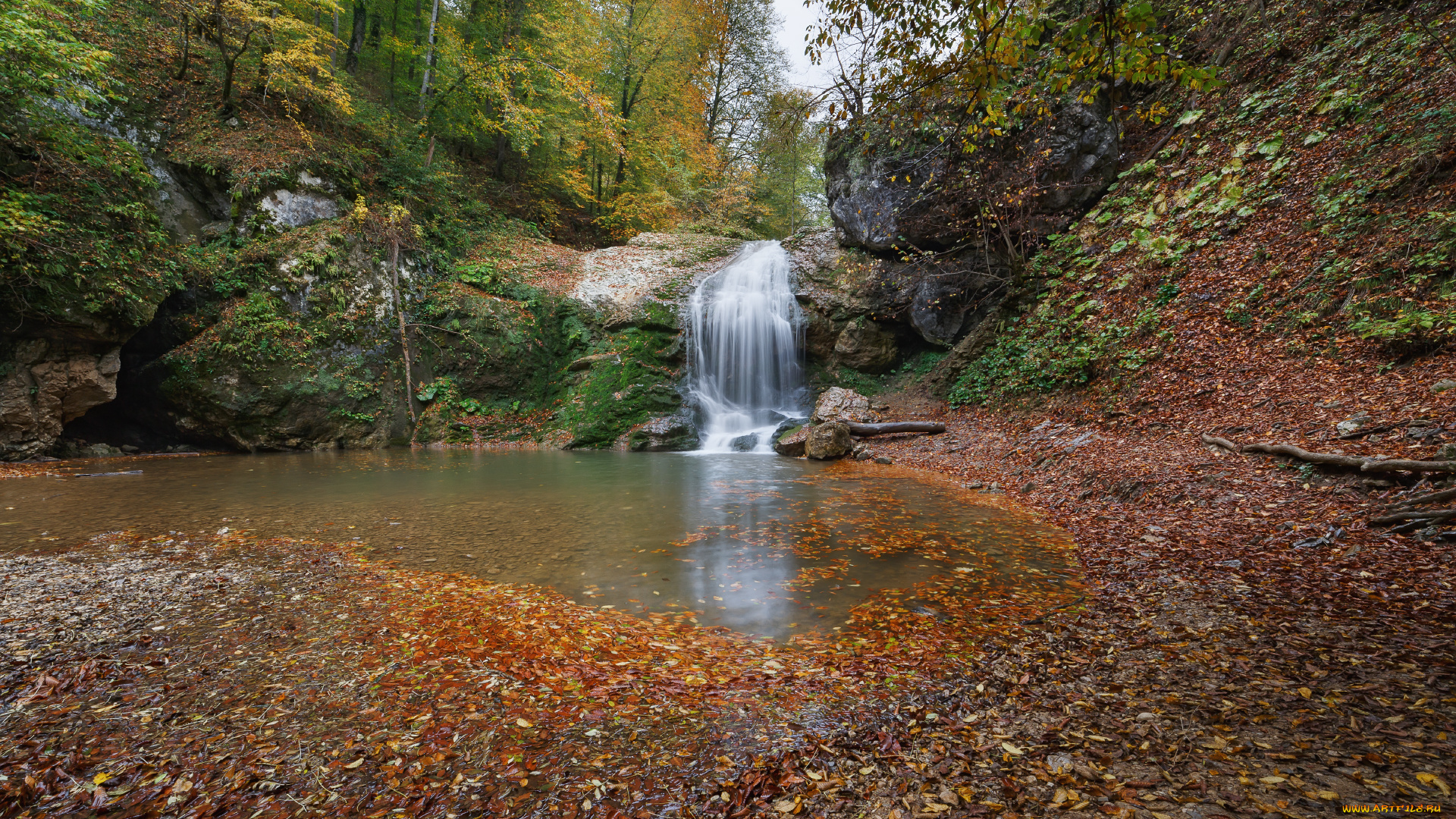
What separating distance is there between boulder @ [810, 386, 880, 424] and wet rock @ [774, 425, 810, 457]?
1.40 feet

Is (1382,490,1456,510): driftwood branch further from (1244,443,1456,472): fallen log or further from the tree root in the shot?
(1244,443,1456,472): fallen log

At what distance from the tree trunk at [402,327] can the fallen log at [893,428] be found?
10427 mm

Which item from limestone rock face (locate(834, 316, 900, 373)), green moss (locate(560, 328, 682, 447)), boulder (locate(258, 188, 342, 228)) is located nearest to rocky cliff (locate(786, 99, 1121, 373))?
limestone rock face (locate(834, 316, 900, 373))

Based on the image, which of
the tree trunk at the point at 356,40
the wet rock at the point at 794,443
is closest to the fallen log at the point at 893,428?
the wet rock at the point at 794,443

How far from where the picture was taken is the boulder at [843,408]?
12.4 meters

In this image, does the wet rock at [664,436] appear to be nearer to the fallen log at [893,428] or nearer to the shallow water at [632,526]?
the shallow water at [632,526]

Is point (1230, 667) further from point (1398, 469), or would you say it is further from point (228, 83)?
point (228, 83)

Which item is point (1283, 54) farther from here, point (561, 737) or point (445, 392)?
point (445, 392)

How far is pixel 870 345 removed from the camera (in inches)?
605

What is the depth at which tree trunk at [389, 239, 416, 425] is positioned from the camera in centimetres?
1371

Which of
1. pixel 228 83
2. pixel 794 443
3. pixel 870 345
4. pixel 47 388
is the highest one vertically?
pixel 228 83

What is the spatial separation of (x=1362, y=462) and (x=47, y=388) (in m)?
A: 16.8

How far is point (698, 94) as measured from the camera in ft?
75.7

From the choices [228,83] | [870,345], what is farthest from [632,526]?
[228,83]
